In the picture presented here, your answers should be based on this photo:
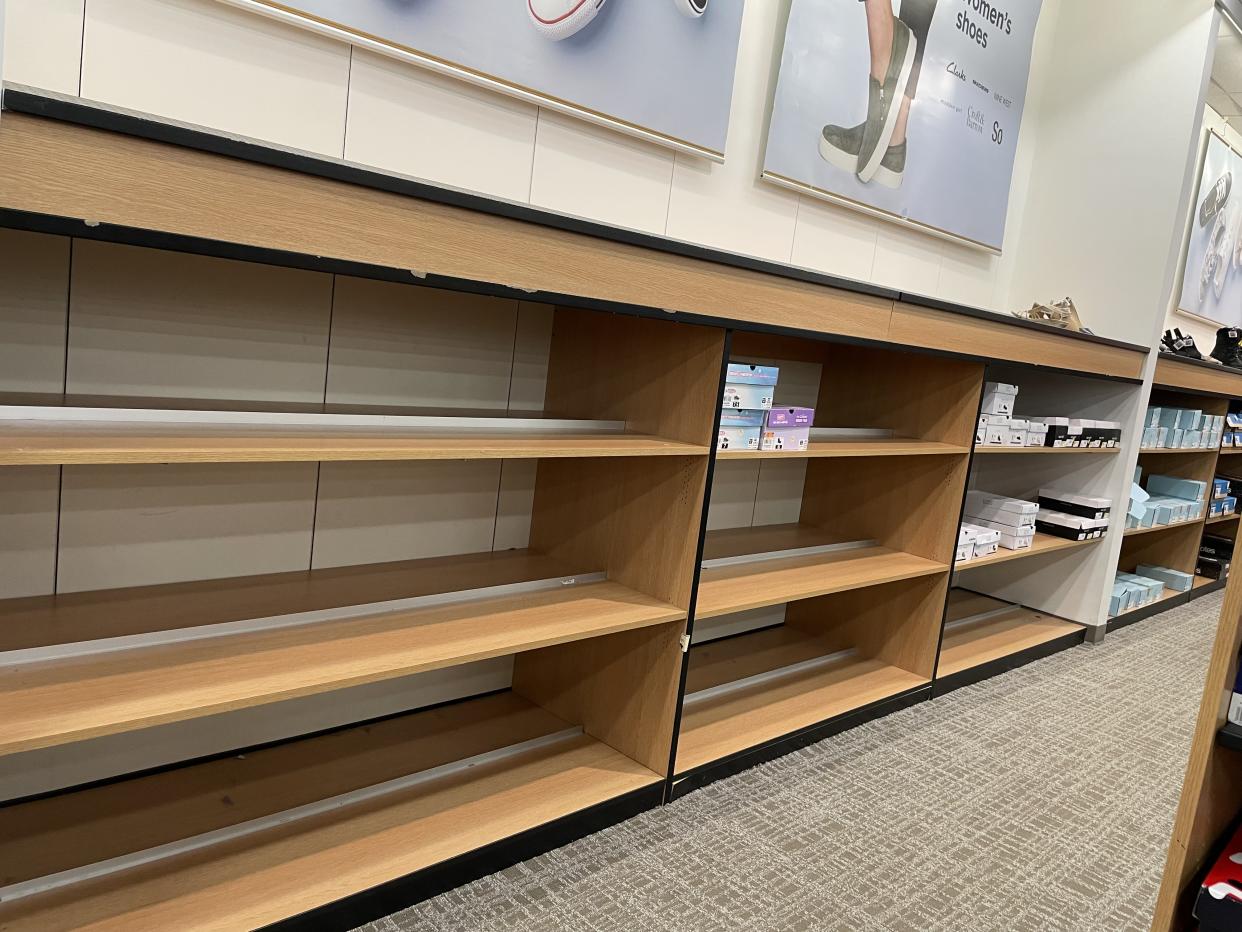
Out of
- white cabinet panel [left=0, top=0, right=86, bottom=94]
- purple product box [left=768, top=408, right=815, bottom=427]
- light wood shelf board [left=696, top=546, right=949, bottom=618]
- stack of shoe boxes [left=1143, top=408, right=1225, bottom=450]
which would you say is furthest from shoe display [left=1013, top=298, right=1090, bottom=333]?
white cabinet panel [left=0, top=0, right=86, bottom=94]

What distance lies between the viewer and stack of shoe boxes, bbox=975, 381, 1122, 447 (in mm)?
3121

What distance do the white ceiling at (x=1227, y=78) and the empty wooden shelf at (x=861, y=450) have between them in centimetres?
253

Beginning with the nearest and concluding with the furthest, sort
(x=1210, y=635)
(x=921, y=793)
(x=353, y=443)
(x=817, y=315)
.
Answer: (x=353, y=443) → (x=817, y=315) → (x=921, y=793) → (x=1210, y=635)

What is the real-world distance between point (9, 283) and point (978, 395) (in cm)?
259

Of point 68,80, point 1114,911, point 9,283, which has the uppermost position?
point 68,80

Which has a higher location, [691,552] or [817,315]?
[817,315]

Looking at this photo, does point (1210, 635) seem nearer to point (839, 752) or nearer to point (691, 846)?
point (839, 752)

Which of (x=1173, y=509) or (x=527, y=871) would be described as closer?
(x=527, y=871)

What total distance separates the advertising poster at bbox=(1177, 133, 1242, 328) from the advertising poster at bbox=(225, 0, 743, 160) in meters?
4.38

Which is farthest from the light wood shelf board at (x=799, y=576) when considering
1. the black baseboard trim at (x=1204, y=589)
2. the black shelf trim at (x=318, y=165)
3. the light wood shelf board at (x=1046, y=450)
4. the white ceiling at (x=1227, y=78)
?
the black baseboard trim at (x=1204, y=589)

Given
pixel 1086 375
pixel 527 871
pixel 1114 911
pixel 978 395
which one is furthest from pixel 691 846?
pixel 1086 375

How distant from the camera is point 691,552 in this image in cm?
206

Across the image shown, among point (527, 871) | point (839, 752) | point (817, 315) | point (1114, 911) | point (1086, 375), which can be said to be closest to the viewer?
point (527, 871)

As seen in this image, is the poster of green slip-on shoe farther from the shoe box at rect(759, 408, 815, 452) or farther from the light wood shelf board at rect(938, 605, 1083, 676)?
the light wood shelf board at rect(938, 605, 1083, 676)
